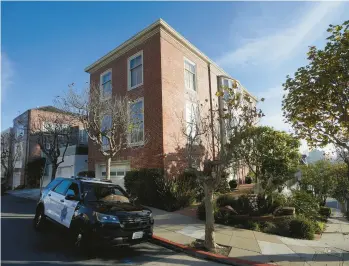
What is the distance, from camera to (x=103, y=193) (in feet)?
22.6

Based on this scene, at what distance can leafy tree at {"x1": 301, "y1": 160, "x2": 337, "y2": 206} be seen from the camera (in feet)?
57.6

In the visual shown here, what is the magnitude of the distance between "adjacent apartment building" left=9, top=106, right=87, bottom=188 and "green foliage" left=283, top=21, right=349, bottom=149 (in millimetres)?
14409

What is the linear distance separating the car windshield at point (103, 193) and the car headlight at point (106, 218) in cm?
85

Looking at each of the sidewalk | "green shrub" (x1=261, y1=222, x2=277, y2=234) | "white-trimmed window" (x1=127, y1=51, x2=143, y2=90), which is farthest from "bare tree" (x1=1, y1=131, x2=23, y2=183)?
"green shrub" (x1=261, y1=222, x2=277, y2=234)

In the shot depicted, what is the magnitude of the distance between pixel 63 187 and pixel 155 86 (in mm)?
8323

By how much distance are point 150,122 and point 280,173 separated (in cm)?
723

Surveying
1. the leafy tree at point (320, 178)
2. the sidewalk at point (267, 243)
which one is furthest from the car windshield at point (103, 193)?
the leafy tree at point (320, 178)

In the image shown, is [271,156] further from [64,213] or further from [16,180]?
[16,180]

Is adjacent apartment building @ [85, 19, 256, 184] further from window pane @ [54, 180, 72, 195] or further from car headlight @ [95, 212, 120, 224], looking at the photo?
car headlight @ [95, 212, 120, 224]

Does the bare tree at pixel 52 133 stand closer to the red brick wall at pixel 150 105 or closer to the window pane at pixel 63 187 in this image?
the red brick wall at pixel 150 105

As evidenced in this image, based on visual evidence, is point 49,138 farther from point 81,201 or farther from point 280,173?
point 280,173

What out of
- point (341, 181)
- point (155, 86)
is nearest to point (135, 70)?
point (155, 86)

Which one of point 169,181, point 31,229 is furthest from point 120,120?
point 31,229

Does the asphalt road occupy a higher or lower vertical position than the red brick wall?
lower
